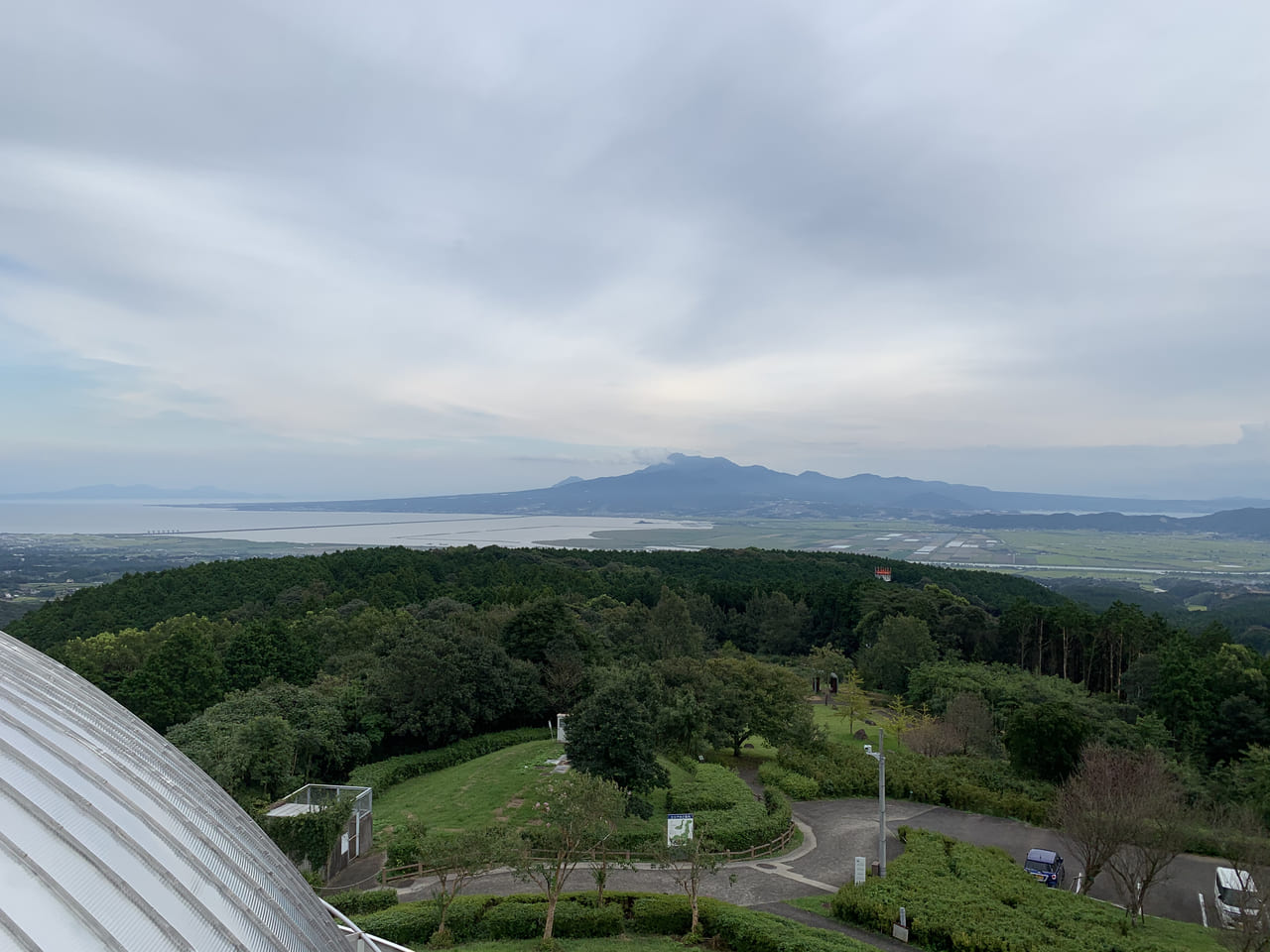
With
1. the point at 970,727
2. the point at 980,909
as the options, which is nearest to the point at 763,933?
the point at 980,909

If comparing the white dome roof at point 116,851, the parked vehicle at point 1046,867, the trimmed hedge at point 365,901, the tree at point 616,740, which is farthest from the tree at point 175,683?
the parked vehicle at point 1046,867

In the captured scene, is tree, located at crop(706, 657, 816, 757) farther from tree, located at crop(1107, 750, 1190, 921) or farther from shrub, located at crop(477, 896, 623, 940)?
shrub, located at crop(477, 896, 623, 940)

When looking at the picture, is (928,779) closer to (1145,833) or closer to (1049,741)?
(1049,741)

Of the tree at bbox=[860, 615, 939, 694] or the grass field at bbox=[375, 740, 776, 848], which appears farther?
the tree at bbox=[860, 615, 939, 694]

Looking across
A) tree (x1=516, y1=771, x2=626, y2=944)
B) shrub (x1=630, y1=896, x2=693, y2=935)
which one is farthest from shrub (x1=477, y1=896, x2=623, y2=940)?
shrub (x1=630, y1=896, x2=693, y2=935)

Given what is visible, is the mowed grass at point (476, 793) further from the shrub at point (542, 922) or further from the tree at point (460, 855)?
the tree at point (460, 855)

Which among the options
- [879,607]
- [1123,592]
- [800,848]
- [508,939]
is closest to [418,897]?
[508,939]
